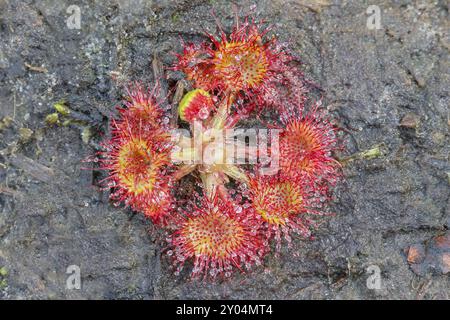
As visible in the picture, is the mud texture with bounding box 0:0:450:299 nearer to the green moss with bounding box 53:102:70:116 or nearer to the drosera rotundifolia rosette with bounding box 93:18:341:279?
the green moss with bounding box 53:102:70:116

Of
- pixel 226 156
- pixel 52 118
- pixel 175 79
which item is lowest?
pixel 226 156

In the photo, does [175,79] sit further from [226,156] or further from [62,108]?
[62,108]

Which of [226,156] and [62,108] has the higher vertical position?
[62,108]

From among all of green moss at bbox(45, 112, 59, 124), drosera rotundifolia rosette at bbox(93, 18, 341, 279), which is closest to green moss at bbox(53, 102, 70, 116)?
green moss at bbox(45, 112, 59, 124)

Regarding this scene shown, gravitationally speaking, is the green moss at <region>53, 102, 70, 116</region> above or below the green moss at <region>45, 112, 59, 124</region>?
above

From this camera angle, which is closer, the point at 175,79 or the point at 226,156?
the point at 226,156

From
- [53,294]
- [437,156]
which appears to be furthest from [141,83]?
[437,156]

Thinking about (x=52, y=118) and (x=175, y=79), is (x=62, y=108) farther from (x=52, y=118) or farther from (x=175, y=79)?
(x=175, y=79)

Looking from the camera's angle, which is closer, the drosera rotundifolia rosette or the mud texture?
the drosera rotundifolia rosette

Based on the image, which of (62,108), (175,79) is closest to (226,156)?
(175,79)

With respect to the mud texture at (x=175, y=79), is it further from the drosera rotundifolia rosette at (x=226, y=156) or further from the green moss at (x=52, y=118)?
the drosera rotundifolia rosette at (x=226, y=156)
